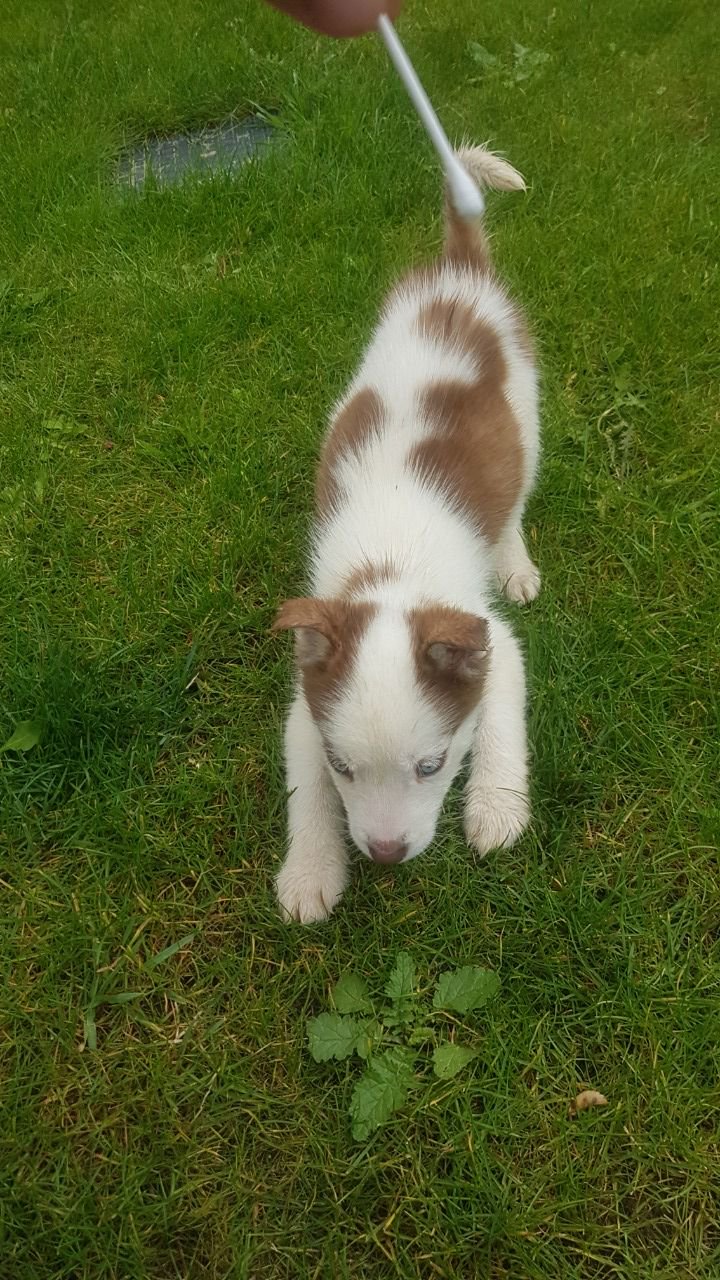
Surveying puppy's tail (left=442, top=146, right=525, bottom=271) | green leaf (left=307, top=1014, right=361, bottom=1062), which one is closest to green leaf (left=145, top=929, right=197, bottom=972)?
green leaf (left=307, top=1014, right=361, bottom=1062)

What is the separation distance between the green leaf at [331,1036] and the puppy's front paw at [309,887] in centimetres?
30

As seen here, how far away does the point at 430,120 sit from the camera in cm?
249

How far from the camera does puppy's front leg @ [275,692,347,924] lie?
2.61 meters

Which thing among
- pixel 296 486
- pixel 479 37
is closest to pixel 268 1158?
pixel 296 486

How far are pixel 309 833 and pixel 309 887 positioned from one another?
0.18m

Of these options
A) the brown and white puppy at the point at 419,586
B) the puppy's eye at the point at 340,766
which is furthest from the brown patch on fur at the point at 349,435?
the puppy's eye at the point at 340,766

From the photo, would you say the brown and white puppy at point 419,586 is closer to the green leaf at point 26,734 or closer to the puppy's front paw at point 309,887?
the puppy's front paw at point 309,887

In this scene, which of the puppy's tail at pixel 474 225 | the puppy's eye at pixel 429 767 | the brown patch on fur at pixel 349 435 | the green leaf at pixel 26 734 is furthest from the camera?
the puppy's tail at pixel 474 225

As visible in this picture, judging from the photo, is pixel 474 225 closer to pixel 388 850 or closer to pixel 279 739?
pixel 279 739

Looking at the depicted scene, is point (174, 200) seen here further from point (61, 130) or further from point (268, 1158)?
point (268, 1158)

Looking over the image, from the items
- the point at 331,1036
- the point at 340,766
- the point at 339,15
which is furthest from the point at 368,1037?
the point at 339,15

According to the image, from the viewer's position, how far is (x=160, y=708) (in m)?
3.06

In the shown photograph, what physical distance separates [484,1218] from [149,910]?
1239 mm

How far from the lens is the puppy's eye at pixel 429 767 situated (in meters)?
2.39
